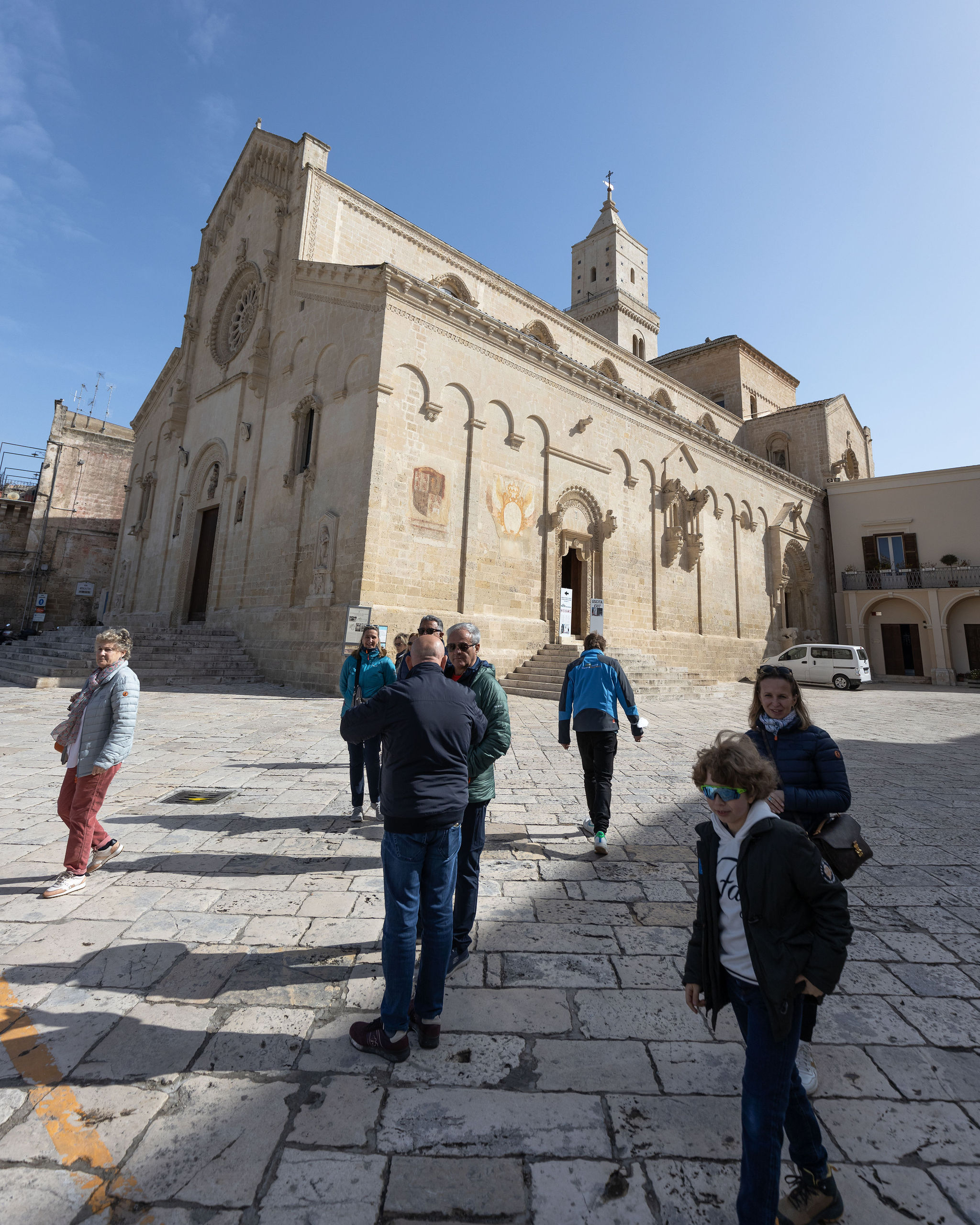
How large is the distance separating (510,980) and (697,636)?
67.4ft

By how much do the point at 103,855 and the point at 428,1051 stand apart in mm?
2876

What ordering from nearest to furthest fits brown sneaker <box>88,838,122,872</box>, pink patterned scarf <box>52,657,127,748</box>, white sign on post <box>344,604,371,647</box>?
pink patterned scarf <box>52,657,127,748</box> → brown sneaker <box>88,838,122,872</box> → white sign on post <box>344,604,371,647</box>

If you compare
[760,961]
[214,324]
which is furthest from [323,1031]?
[214,324]

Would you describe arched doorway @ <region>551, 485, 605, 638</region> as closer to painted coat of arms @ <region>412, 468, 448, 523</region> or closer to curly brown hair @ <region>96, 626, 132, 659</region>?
painted coat of arms @ <region>412, 468, 448, 523</region>

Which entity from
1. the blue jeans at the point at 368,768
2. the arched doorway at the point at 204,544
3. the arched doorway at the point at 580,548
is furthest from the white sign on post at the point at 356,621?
the arched doorway at the point at 204,544

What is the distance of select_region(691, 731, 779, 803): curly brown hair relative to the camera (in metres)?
1.73

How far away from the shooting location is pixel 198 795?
5.48m

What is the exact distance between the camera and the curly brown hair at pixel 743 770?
173cm

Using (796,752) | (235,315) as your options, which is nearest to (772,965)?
(796,752)

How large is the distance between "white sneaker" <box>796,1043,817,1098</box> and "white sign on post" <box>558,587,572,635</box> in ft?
→ 49.2

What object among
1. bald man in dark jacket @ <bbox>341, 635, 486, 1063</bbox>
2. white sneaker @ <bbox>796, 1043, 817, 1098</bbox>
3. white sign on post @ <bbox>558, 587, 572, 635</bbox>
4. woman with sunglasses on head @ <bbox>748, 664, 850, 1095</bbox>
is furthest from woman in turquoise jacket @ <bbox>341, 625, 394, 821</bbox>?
white sign on post @ <bbox>558, 587, 572, 635</bbox>

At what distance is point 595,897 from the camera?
3.67 m

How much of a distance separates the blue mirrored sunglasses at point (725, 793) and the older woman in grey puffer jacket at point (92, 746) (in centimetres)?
339

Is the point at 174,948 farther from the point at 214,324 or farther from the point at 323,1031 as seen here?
the point at 214,324
